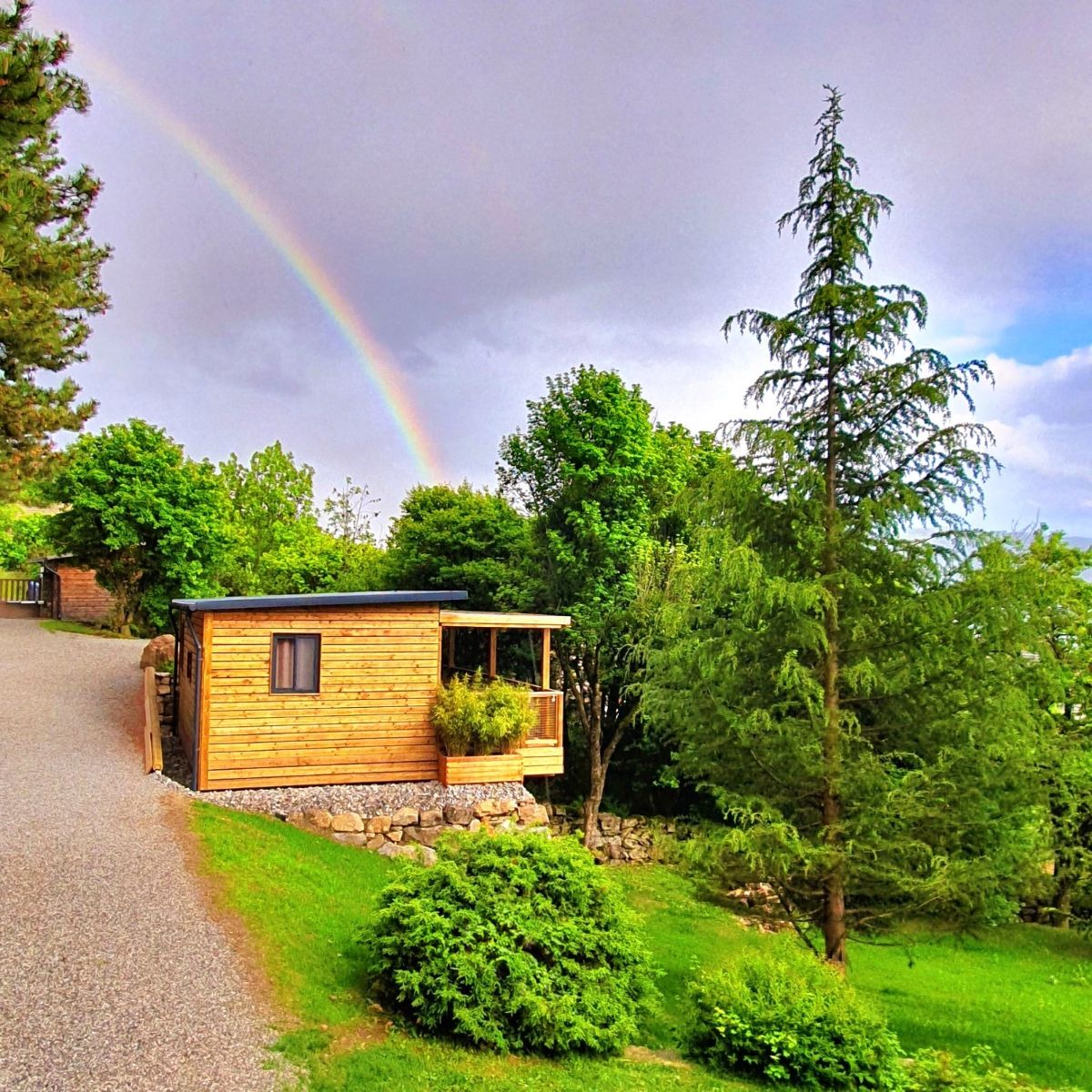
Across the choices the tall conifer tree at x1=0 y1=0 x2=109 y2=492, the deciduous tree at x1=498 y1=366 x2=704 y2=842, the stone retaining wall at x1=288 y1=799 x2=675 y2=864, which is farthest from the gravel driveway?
the deciduous tree at x1=498 y1=366 x2=704 y2=842

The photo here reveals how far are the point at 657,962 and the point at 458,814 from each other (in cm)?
417

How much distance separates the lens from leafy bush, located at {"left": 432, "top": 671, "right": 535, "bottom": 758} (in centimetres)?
1429

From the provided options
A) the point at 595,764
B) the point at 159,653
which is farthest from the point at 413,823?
the point at 159,653

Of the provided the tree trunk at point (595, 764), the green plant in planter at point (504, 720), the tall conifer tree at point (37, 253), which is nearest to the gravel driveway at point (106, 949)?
the tall conifer tree at point (37, 253)

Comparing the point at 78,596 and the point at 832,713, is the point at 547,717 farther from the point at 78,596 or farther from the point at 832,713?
the point at 78,596

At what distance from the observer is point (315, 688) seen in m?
14.1

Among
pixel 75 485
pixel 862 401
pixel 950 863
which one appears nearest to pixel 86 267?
pixel 862 401

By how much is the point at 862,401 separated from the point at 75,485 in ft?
81.9

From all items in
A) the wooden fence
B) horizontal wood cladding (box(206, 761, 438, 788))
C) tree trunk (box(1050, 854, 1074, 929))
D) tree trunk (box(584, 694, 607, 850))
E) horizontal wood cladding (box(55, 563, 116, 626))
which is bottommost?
tree trunk (box(1050, 854, 1074, 929))

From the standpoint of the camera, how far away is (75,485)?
1040 inches

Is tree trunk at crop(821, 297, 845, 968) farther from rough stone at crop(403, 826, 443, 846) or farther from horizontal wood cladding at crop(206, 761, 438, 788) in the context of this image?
horizontal wood cladding at crop(206, 761, 438, 788)

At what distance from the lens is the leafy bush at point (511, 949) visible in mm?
6430

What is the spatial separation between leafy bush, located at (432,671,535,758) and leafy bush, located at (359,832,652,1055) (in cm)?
618

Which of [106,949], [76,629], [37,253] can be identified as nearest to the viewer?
[106,949]
